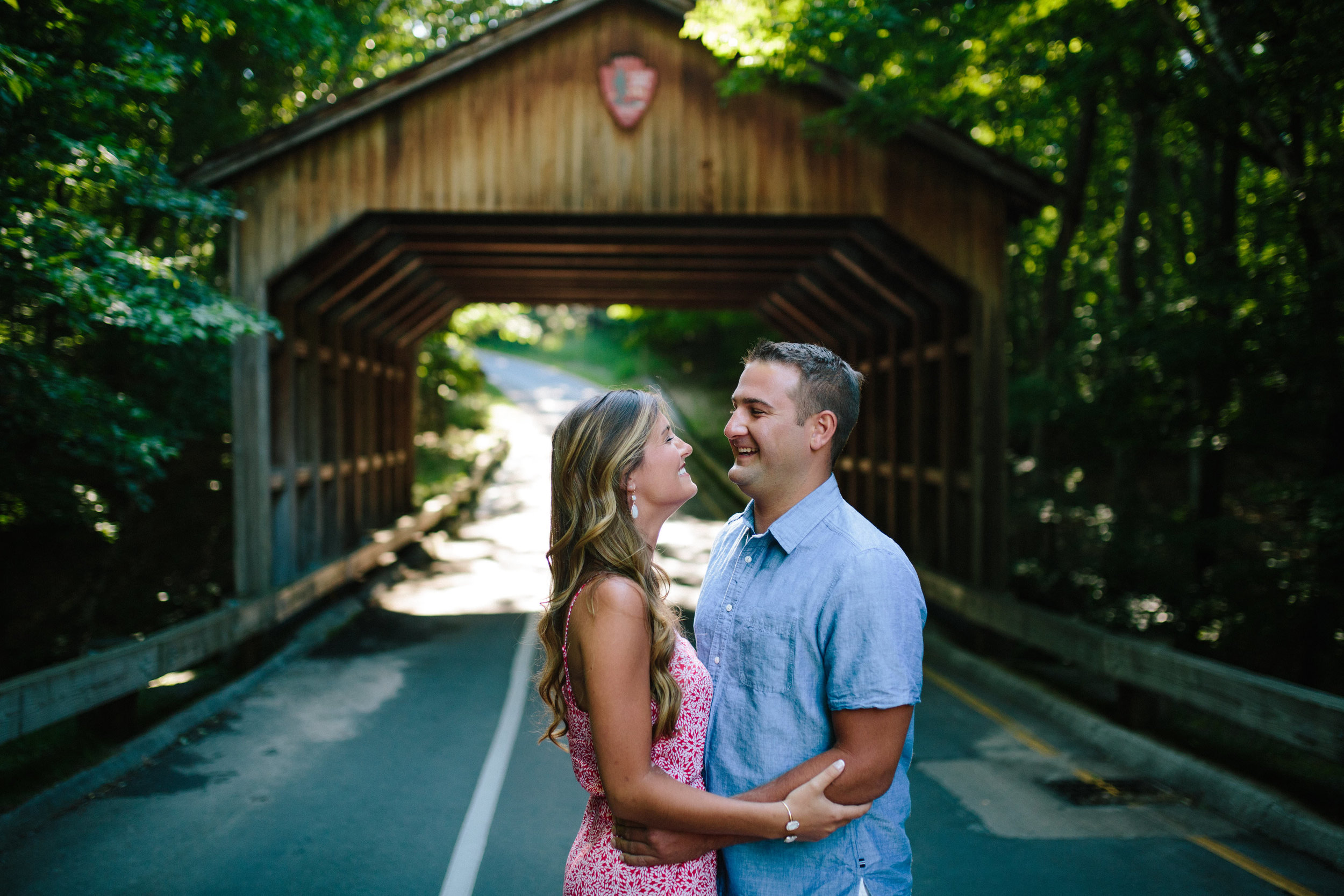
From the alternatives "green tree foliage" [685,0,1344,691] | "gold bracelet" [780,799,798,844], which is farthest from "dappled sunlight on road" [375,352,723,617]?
"green tree foliage" [685,0,1344,691]

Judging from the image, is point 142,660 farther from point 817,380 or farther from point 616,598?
point 817,380

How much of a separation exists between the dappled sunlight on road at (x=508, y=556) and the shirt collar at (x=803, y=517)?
3.70 ft

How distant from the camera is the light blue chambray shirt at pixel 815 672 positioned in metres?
2.02

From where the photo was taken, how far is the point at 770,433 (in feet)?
7.45

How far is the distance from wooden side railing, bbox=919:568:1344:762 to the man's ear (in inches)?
154

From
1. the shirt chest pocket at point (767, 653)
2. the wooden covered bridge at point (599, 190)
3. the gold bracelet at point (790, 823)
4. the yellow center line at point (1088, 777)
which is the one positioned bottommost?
the yellow center line at point (1088, 777)

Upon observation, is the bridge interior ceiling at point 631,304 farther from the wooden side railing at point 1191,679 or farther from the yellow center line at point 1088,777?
the yellow center line at point 1088,777

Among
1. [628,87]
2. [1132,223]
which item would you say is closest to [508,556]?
[628,87]

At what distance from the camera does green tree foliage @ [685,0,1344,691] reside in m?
7.50

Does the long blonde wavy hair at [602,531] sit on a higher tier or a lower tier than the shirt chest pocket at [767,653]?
higher

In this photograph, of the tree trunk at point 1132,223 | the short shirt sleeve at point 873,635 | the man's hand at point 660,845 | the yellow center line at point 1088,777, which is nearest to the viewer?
the short shirt sleeve at point 873,635

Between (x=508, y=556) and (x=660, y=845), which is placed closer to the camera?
(x=660, y=845)

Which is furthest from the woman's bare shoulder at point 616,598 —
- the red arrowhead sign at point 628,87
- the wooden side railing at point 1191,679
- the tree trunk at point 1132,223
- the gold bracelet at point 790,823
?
the tree trunk at point 1132,223

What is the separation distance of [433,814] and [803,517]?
12.8 ft
